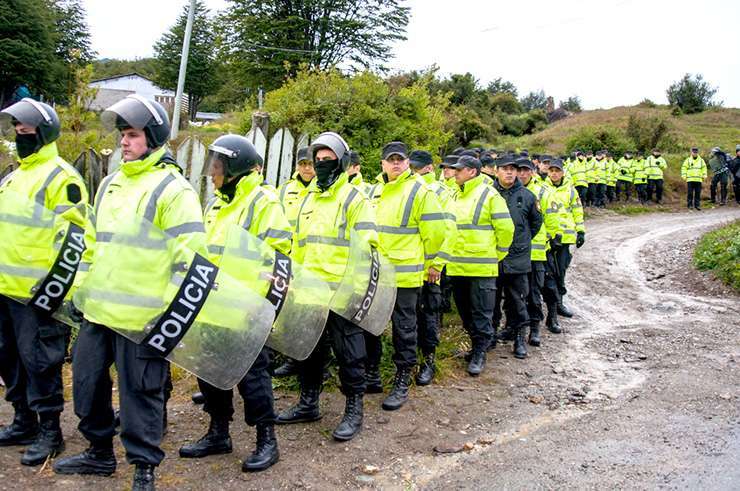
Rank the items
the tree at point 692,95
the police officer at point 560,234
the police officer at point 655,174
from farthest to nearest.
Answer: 1. the tree at point 692,95
2. the police officer at point 655,174
3. the police officer at point 560,234

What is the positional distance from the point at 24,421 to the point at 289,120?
4902 millimetres

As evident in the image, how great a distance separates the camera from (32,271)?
3969 millimetres

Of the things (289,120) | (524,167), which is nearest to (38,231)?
(289,120)

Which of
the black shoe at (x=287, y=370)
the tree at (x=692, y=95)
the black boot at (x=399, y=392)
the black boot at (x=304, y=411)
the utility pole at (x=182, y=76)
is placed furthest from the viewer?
the tree at (x=692, y=95)

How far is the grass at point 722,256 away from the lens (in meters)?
10.3

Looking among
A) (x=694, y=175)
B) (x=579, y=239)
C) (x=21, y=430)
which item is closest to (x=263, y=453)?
(x=21, y=430)

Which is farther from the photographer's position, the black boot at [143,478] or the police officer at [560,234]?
the police officer at [560,234]

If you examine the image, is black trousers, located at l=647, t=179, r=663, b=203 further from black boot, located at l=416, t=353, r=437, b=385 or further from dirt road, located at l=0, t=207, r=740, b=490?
black boot, located at l=416, t=353, r=437, b=385

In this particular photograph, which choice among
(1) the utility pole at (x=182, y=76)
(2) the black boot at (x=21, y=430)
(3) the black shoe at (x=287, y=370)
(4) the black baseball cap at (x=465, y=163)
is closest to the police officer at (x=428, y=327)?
(4) the black baseball cap at (x=465, y=163)

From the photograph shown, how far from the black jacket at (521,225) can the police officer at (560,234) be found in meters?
0.99

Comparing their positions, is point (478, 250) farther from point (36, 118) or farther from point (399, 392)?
Result: point (36, 118)

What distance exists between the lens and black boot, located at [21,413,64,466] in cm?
395

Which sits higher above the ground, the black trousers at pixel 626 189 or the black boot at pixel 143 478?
the black trousers at pixel 626 189

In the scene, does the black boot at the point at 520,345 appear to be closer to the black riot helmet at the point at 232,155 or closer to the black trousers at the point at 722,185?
the black riot helmet at the point at 232,155
